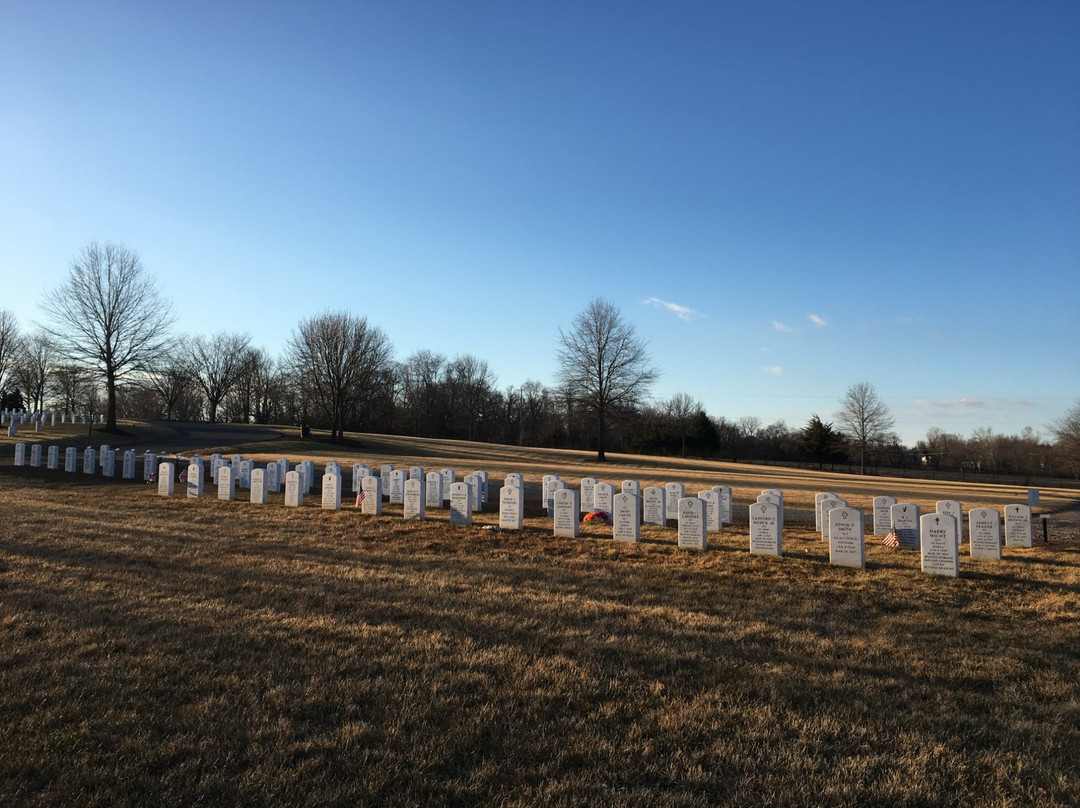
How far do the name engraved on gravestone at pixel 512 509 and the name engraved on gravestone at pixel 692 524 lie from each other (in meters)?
3.07

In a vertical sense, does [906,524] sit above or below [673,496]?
below

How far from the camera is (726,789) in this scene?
3004 mm

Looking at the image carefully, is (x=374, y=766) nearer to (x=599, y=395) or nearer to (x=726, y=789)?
(x=726, y=789)

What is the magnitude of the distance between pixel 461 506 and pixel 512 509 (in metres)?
1.07

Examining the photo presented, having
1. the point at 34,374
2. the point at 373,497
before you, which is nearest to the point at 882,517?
the point at 373,497

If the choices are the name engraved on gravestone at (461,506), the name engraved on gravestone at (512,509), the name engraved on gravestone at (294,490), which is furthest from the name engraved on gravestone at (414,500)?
the name engraved on gravestone at (294,490)

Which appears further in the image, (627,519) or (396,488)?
(396,488)

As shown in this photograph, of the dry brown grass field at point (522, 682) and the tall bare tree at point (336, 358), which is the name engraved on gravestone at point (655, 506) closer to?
the dry brown grass field at point (522, 682)

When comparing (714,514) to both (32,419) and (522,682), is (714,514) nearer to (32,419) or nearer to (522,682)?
(522,682)

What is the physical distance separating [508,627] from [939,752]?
3221 millimetres

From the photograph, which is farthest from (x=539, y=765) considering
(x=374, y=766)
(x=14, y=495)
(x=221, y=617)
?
(x=14, y=495)

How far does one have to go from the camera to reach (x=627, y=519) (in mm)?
10633

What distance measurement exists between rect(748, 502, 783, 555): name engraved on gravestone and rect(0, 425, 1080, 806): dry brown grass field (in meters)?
0.94

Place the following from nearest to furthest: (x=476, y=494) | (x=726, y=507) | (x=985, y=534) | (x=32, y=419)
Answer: (x=985, y=534)
(x=726, y=507)
(x=476, y=494)
(x=32, y=419)
